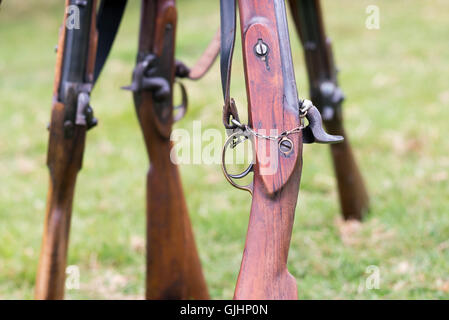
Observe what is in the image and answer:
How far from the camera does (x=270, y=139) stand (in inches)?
66.4

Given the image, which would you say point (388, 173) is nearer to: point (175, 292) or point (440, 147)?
point (440, 147)

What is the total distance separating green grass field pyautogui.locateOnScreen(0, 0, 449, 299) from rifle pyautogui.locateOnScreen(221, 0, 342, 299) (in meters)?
1.81

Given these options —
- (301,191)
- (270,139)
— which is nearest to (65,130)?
(270,139)

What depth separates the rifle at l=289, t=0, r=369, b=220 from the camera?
152 inches

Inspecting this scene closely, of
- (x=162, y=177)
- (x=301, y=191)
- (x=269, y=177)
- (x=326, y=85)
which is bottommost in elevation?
(x=269, y=177)

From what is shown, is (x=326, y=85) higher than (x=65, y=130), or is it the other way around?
(x=326, y=85)

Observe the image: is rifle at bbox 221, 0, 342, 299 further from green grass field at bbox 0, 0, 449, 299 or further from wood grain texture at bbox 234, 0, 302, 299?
green grass field at bbox 0, 0, 449, 299

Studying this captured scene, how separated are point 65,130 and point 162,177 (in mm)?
588
